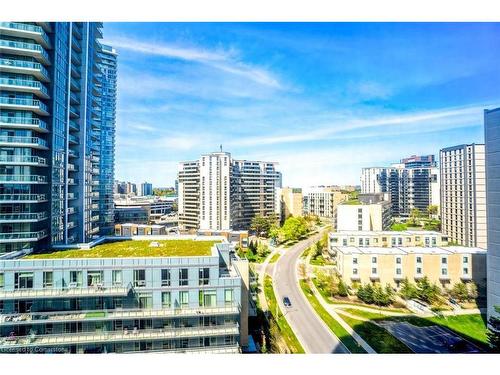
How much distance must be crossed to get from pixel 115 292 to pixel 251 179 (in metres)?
18.2

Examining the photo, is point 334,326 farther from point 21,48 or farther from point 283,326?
point 21,48

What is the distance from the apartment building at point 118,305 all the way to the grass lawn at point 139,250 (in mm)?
344

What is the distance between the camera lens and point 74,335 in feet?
15.9

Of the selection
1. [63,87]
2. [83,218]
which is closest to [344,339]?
[83,218]

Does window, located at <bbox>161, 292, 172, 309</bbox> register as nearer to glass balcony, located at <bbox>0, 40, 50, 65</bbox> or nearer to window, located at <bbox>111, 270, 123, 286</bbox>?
window, located at <bbox>111, 270, 123, 286</bbox>

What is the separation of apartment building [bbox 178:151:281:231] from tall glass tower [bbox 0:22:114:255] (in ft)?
31.7

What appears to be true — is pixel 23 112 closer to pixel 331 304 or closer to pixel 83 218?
pixel 83 218

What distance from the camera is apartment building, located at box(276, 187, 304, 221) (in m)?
26.0

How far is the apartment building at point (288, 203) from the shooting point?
26000 millimetres

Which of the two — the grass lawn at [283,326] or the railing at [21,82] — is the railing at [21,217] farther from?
the grass lawn at [283,326]

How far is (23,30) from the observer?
6105mm

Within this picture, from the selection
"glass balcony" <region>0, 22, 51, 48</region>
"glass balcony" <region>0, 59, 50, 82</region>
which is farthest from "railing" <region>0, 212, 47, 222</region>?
"glass balcony" <region>0, 22, 51, 48</region>

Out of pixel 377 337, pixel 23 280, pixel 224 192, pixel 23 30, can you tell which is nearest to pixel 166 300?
pixel 23 280

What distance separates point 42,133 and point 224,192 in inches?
472
